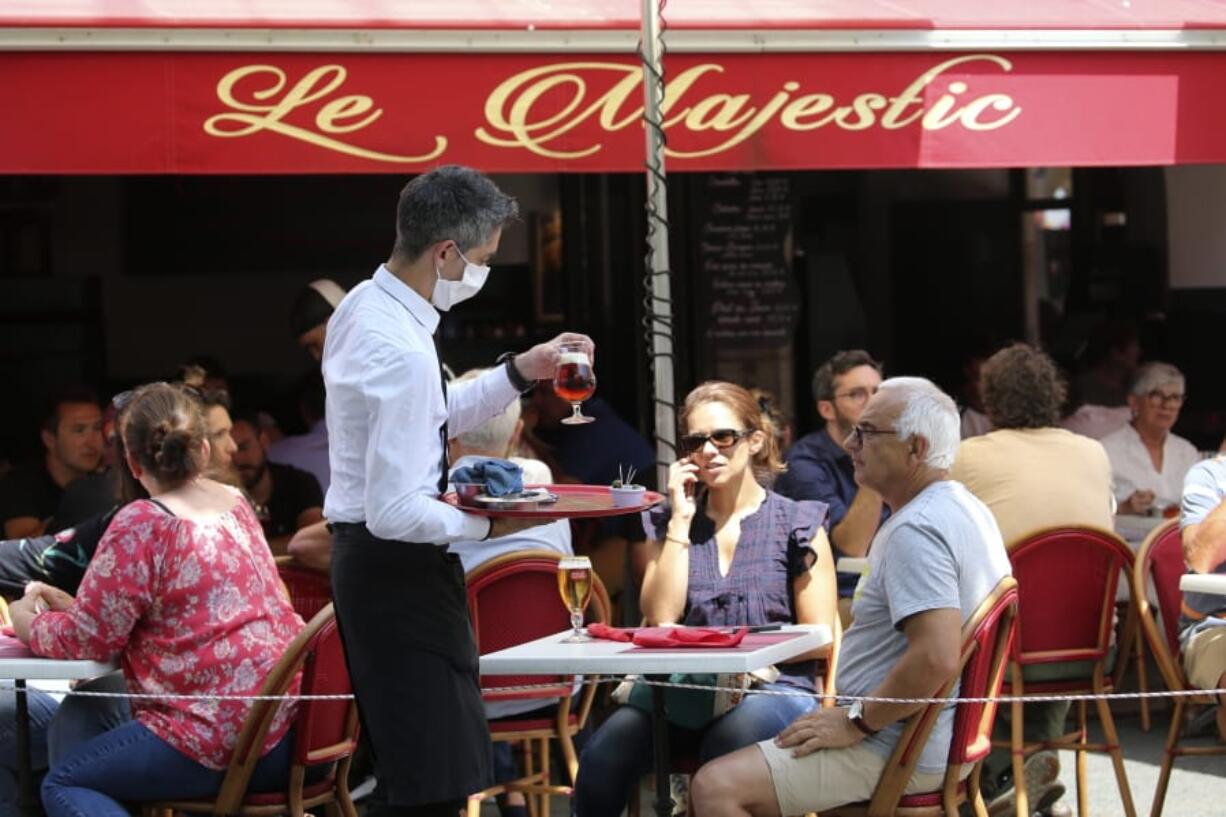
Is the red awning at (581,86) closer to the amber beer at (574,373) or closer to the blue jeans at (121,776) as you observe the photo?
the amber beer at (574,373)

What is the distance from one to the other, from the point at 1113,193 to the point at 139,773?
6.36m

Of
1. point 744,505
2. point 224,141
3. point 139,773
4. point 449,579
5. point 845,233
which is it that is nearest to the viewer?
point 449,579

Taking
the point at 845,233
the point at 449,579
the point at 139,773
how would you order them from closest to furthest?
the point at 449,579, the point at 139,773, the point at 845,233

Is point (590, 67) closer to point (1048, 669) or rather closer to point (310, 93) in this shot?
point (310, 93)

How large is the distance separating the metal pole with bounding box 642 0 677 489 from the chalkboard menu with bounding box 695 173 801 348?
3470 mm

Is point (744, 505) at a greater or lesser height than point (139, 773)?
greater

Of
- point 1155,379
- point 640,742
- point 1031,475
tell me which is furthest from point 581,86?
point 1155,379

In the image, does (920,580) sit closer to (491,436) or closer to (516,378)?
(516,378)

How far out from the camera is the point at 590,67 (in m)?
5.70

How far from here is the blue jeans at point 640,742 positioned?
4.57 meters

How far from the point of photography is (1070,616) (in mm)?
5262

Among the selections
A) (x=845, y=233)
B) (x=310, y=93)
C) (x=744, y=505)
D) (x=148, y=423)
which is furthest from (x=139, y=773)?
(x=845, y=233)

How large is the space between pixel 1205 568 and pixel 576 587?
1872 mm

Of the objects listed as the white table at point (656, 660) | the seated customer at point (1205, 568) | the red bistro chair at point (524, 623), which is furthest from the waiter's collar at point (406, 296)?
the seated customer at point (1205, 568)
